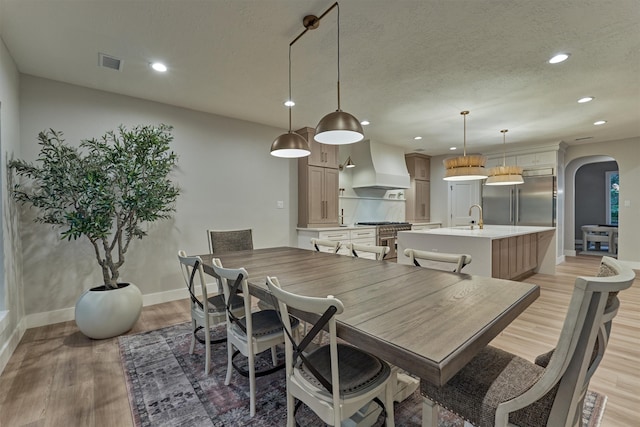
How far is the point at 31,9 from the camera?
6.52 feet

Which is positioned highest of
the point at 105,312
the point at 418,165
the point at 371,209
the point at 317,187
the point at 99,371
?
the point at 418,165

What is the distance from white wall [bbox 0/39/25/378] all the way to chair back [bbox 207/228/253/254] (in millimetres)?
1650

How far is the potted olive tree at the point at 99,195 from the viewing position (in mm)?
2580

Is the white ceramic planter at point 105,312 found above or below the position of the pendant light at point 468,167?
below

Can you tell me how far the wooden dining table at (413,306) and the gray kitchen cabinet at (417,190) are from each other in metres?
5.29

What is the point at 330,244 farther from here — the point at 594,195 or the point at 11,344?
the point at 594,195

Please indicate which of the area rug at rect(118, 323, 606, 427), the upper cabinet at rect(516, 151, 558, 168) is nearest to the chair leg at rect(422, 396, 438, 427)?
the area rug at rect(118, 323, 606, 427)

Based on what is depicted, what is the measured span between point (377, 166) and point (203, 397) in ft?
16.0

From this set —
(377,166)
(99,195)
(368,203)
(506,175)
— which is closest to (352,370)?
(99,195)

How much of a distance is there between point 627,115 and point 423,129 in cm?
281

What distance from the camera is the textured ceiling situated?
2.01 meters

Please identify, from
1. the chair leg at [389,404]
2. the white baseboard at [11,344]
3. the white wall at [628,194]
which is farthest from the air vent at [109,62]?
the white wall at [628,194]

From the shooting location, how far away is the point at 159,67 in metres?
2.78

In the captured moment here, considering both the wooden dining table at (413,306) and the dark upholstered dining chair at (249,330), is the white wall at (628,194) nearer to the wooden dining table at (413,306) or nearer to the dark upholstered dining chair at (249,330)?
the wooden dining table at (413,306)
